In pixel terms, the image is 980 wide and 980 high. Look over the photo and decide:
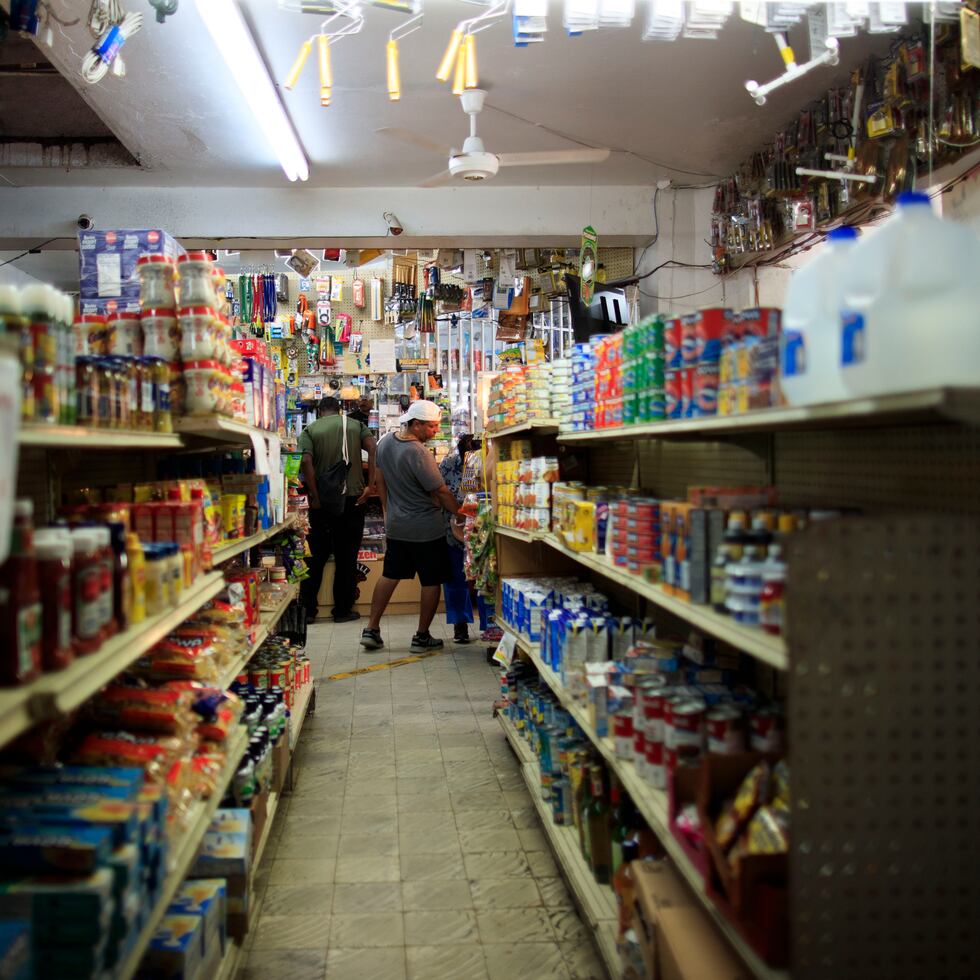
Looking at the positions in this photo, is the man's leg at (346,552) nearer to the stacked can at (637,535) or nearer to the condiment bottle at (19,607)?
the stacked can at (637,535)

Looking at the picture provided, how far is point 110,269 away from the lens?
3324 millimetres

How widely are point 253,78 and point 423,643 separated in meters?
4.60

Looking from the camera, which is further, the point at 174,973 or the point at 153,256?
the point at 153,256

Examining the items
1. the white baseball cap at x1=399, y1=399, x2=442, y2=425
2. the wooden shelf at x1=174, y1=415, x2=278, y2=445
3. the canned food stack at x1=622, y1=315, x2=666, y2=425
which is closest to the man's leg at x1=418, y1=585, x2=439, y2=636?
the white baseball cap at x1=399, y1=399, x2=442, y2=425

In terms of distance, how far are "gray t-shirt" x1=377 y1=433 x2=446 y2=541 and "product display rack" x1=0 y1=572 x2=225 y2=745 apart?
4968 millimetres

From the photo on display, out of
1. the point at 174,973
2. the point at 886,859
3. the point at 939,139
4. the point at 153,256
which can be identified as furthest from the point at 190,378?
the point at 939,139

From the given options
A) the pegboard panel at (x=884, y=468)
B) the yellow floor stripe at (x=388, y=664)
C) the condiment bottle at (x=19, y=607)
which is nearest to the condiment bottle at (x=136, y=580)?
the condiment bottle at (x=19, y=607)

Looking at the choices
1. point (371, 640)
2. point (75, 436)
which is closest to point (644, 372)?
point (75, 436)

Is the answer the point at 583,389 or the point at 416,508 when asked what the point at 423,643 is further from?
the point at 583,389

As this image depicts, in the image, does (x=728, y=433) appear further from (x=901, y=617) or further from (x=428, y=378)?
(x=428, y=378)

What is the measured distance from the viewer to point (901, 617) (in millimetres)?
1531

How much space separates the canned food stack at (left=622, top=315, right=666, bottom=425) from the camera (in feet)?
8.69

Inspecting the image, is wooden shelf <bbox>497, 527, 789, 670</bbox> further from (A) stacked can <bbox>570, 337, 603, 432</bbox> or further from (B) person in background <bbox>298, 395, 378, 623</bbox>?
(B) person in background <bbox>298, 395, 378, 623</bbox>

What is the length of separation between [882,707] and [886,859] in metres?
0.26
